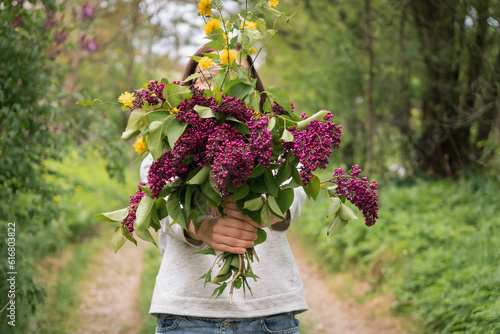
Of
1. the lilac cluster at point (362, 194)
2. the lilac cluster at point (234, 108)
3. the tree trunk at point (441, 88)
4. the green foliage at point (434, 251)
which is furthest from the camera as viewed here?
the tree trunk at point (441, 88)

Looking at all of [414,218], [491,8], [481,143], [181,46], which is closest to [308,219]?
[414,218]

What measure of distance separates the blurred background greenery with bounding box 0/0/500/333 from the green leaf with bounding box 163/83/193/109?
6.1 inches

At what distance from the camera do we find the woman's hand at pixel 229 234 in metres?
1.48

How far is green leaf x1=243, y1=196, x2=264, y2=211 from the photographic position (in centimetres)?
141

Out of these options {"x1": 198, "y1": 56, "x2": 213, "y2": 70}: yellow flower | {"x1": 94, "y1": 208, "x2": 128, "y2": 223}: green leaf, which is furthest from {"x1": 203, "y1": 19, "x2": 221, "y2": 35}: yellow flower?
{"x1": 94, "y1": 208, "x2": 128, "y2": 223}: green leaf

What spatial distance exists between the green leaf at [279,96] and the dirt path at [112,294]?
12.7 ft

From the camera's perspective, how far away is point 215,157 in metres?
1.25

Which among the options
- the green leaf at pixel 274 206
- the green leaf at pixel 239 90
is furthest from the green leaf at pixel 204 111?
the green leaf at pixel 274 206

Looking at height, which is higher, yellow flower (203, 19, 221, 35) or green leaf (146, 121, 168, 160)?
yellow flower (203, 19, 221, 35)

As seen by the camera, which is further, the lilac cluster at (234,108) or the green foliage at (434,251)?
the green foliage at (434,251)

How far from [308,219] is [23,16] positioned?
549 centimetres

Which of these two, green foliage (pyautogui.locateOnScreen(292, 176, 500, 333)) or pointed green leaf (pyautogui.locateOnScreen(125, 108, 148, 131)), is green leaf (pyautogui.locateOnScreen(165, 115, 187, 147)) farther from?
green foliage (pyautogui.locateOnScreen(292, 176, 500, 333))

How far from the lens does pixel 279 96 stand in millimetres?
1388

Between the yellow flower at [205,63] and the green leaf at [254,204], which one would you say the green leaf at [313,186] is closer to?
the green leaf at [254,204]
